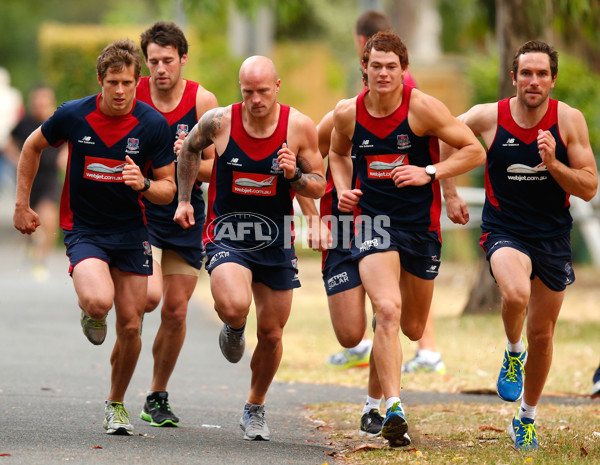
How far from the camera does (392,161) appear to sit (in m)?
7.43

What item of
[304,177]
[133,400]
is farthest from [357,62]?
[304,177]

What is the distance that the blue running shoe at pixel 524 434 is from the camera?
7188mm

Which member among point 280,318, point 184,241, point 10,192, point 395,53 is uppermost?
point 10,192

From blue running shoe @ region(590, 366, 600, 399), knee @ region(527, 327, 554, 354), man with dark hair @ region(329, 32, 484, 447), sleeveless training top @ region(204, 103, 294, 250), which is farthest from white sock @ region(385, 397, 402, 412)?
blue running shoe @ region(590, 366, 600, 399)

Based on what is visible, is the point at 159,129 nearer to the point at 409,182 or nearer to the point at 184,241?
the point at 184,241

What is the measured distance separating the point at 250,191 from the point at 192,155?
21.1 inches

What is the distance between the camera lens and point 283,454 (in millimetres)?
6926

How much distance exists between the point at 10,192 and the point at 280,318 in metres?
34.9

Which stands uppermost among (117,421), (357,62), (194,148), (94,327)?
(357,62)

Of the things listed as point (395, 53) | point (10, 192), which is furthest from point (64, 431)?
point (10, 192)

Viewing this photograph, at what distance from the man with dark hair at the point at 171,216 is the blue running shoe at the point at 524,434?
2.33m

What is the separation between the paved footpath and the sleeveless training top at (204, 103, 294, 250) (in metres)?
1.29

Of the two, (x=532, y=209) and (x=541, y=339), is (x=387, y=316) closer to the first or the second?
(x=541, y=339)

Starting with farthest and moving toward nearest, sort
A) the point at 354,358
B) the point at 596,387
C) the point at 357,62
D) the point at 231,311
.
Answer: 1. the point at 357,62
2. the point at 354,358
3. the point at 596,387
4. the point at 231,311
